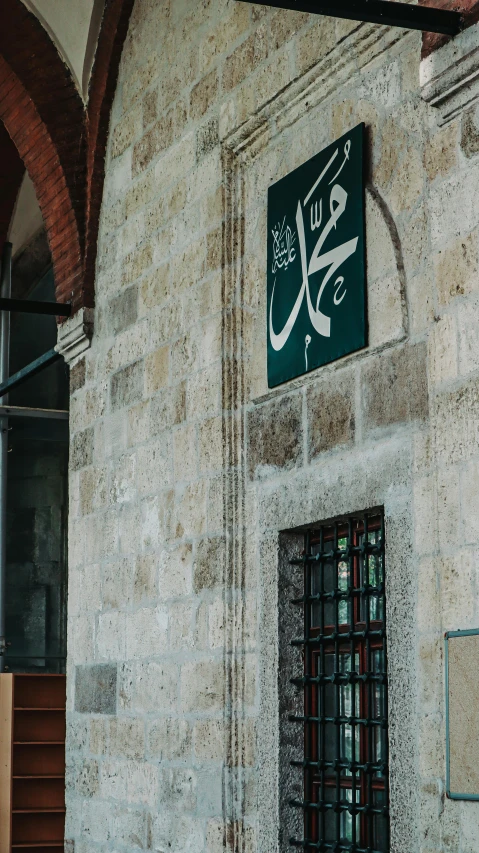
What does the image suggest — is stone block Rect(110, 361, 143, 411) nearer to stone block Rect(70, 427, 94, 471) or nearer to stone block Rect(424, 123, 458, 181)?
stone block Rect(70, 427, 94, 471)

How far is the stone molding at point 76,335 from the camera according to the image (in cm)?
653

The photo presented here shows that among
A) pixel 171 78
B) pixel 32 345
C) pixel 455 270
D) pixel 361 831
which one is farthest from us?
pixel 32 345

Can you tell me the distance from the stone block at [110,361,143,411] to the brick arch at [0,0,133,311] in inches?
23.2

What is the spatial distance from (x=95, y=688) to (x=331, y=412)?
2322 mm

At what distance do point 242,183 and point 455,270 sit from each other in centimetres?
199

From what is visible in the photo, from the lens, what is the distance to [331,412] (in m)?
4.52

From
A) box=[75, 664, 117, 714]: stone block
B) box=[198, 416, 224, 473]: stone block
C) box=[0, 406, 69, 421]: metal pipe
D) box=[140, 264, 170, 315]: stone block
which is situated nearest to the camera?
box=[198, 416, 224, 473]: stone block

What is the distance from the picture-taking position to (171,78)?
234 inches

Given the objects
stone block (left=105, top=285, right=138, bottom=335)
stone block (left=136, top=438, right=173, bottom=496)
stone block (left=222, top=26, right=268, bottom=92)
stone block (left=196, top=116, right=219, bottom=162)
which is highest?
stone block (left=222, top=26, right=268, bottom=92)

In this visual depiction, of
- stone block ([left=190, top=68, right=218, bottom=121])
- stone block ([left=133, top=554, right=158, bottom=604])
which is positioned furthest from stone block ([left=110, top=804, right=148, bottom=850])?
stone block ([left=190, top=68, right=218, bottom=121])

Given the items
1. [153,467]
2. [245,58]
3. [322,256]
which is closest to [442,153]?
[322,256]

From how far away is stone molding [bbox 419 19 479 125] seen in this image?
3484 millimetres

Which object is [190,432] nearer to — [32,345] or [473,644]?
[473,644]

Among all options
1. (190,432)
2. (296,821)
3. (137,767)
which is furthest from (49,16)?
(296,821)
